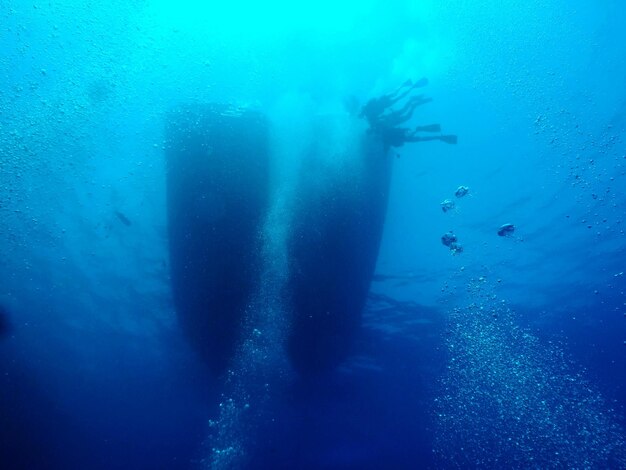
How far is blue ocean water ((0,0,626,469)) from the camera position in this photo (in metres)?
8.93

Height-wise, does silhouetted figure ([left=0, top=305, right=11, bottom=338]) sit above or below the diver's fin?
below

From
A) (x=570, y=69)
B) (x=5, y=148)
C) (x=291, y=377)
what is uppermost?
(x=570, y=69)

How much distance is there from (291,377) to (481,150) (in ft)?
34.8

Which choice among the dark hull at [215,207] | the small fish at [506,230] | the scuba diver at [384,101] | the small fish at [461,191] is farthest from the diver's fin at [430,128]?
the small fish at [506,230]

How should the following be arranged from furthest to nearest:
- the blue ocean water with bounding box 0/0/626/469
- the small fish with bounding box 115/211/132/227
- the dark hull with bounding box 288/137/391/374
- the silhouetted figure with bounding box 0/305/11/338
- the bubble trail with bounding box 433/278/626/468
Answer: the silhouetted figure with bounding box 0/305/11/338
the bubble trail with bounding box 433/278/626/468
the small fish with bounding box 115/211/132/227
the dark hull with bounding box 288/137/391/374
the blue ocean water with bounding box 0/0/626/469

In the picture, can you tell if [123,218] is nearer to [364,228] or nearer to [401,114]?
[364,228]

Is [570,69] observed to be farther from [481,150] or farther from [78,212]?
[78,212]

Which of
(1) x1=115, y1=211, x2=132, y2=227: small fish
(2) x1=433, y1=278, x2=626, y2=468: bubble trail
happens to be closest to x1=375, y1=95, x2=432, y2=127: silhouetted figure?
(1) x1=115, y1=211, x2=132, y2=227: small fish

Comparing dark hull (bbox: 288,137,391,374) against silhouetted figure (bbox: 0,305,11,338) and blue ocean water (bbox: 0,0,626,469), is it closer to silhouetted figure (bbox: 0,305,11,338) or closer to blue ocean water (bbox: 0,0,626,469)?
blue ocean water (bbox: 0,0,626,469)

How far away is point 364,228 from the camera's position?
10.8 meters

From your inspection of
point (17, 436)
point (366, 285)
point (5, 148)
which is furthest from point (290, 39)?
point (17, 436)

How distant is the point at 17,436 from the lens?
→ 2923 cm

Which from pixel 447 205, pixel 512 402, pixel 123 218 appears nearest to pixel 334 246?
pixel 447 205

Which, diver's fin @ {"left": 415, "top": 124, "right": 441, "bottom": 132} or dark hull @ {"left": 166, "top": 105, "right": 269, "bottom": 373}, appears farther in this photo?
diver's fin @ {"left": 415, "top": 124, "right": 441, "bottom": 132}
